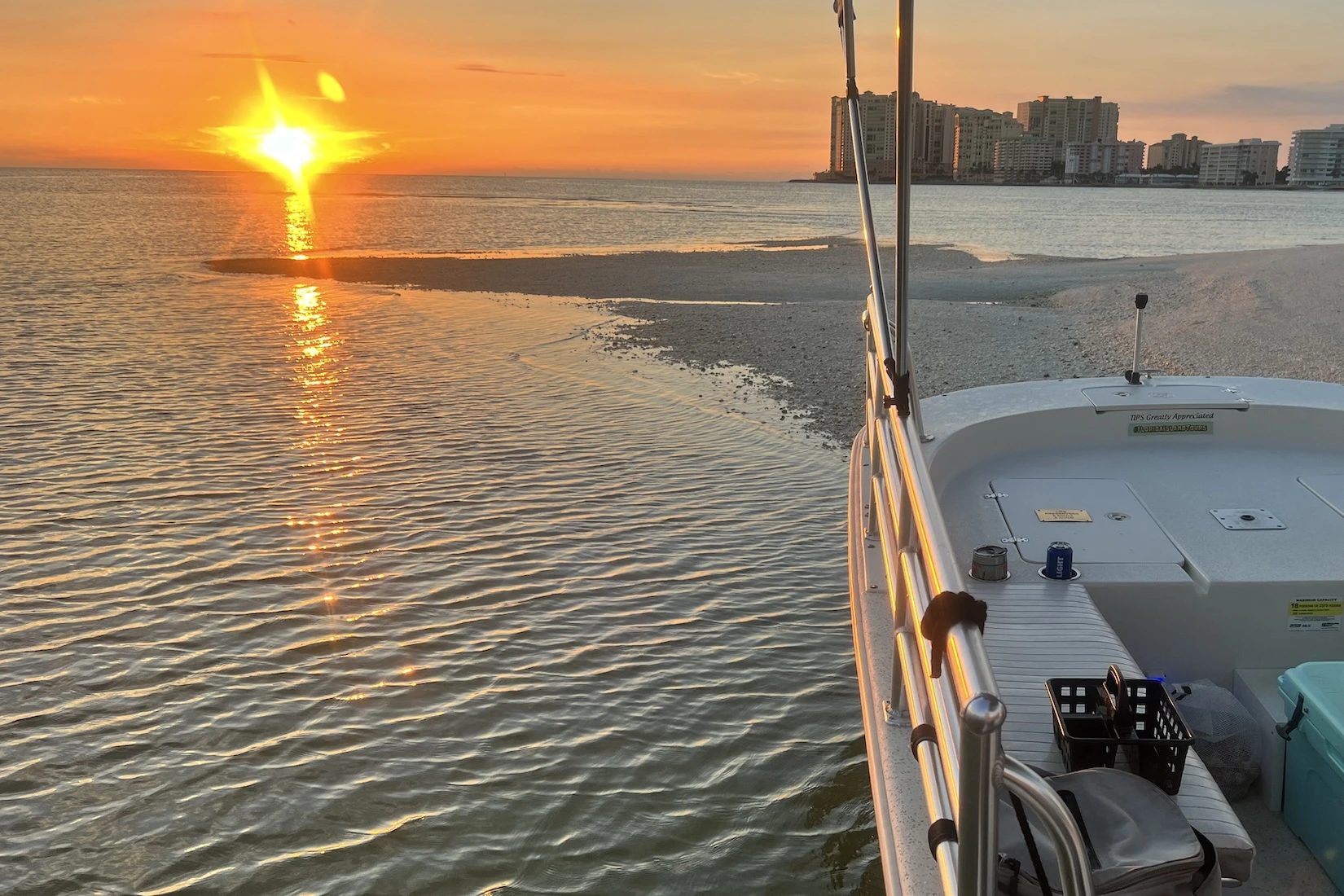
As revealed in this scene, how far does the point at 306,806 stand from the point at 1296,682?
11.4 ft

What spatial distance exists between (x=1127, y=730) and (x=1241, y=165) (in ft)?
551

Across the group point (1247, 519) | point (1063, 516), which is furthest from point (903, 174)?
point (1247, 519)

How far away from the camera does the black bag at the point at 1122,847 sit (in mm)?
2023

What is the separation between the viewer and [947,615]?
1.48 m

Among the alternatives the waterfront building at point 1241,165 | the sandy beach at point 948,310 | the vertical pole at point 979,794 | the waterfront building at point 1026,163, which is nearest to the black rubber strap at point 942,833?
the vertical pole at point 979,794

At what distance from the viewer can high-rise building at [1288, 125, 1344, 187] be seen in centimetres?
11393

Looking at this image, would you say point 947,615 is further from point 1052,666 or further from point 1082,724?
point 1052,666

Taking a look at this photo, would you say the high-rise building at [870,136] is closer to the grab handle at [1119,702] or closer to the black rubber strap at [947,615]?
the grab handle at [1119,702]

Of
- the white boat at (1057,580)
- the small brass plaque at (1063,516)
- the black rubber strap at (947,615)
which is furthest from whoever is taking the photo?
the small brass plaque at (1063,516)

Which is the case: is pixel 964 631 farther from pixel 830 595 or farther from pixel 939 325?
pixel 939 325

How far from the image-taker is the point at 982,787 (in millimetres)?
1338

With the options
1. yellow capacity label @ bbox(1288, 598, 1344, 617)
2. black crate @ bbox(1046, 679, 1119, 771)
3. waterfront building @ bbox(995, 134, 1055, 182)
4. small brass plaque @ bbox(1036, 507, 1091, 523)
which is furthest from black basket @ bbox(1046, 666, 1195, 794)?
waterfront building @ bbox(995, 134, 1055, 182)

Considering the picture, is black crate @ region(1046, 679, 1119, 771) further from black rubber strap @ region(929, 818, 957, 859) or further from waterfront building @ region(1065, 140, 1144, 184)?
waterfront building @ region(1065, 140, 1144, 184)

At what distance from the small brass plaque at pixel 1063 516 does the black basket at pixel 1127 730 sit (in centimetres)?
150
